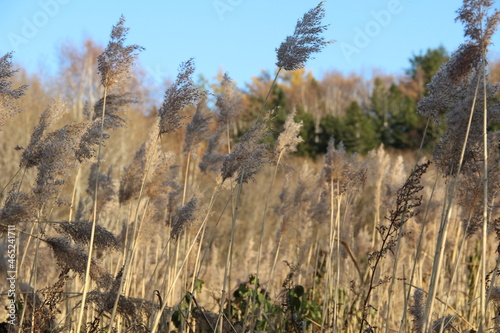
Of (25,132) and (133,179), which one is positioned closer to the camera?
(133,179)

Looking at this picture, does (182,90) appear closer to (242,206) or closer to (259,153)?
(259,153)

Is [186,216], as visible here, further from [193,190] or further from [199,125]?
[193,190]

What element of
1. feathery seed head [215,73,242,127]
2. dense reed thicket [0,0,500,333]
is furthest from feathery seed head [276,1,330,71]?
feathery seed head [215,73,242,127]

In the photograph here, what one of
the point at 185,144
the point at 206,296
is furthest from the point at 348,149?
the point at 185,144

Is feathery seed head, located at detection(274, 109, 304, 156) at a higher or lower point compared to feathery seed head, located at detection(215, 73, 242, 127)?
lower

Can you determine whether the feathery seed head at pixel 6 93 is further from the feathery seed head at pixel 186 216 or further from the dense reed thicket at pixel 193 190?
the feathery seed head at pixel 186 216

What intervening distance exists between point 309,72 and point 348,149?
108 feet

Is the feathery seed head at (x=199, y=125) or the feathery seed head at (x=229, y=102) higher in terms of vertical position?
the feathery seed head at (x=229, y=102)

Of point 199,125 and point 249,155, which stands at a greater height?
point 199,125

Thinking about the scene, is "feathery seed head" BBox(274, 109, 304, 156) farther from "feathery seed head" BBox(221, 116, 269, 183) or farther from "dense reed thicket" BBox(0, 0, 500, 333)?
"feathery seed head" BBox(221, 116, 269, 183)

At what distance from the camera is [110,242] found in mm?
2838

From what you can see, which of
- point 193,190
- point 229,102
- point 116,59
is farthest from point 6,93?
point 193,190

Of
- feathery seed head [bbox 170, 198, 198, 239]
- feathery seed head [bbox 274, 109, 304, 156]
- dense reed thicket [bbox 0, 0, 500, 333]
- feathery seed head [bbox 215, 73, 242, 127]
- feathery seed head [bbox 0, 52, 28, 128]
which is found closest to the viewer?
dense reed thicket [bbox 0, 0, 500, 333]

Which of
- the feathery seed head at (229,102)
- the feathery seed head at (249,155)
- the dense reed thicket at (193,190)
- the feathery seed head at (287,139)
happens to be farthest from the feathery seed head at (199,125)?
the feathery seed head at (249,155)
